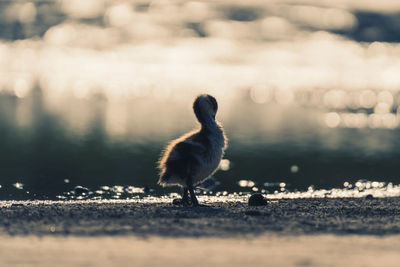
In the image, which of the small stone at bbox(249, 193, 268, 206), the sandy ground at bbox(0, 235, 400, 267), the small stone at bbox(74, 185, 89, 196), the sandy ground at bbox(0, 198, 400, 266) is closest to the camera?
the sandy ground at bbox(0, 235, 400, 267)

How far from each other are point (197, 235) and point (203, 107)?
504 centimetres

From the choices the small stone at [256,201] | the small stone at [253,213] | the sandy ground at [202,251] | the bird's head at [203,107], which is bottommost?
the small stone at [256,201]

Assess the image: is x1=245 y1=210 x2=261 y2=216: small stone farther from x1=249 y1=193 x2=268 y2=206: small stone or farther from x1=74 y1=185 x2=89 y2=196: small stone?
x1=74 y1=185 x2=89 y2=196: small stone

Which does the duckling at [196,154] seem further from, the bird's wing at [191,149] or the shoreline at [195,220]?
the shoreline at [195,220]

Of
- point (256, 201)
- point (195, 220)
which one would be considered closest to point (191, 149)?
point (256, 201)

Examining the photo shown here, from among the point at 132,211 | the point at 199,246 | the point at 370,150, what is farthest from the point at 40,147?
the point at 199,246

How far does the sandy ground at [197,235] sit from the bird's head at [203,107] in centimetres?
194

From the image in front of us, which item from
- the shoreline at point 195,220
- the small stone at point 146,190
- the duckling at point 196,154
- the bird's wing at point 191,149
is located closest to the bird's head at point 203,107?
the duckling at point 196,154

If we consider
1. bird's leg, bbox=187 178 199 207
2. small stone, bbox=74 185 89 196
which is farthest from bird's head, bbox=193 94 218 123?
small stone, bbox=74 185 89 196

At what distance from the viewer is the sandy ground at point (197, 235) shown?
10.0m

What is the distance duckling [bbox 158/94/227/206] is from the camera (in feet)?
51.9

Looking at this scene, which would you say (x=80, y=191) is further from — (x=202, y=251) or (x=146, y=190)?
(x=202, y=251)

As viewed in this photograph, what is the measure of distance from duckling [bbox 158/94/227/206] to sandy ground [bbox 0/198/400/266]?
717 millimetres

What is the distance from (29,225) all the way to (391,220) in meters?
6.45
